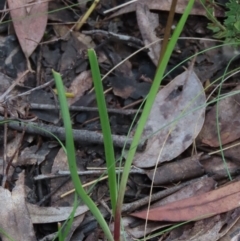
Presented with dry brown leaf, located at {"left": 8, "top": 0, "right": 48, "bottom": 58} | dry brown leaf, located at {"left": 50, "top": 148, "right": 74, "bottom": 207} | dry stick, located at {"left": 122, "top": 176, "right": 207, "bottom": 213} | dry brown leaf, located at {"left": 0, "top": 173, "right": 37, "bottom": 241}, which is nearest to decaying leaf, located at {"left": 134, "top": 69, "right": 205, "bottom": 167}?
dry stick, located at {"left": 122, "top": 176, "right": 207, "bottom": 213}

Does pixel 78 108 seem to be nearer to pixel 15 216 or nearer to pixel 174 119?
pixel 174 119

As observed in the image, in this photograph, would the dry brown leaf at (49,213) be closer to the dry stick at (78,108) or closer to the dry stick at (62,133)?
the dry stick at (62,133)


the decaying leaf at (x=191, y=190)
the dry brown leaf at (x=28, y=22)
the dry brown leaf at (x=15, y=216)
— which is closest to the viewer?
the dry brown leaf at (x=15, y=216)

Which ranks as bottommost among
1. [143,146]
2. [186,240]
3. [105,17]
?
[186,240]

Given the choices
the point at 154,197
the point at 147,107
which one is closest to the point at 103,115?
the point at 147,107

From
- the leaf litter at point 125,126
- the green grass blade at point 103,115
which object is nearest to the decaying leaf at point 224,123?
the leaf litter at point 125,126

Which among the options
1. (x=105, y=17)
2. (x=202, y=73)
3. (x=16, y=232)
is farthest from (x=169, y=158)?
(x=105, y=17)

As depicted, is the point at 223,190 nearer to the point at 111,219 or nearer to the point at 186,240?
the point at 186,240
